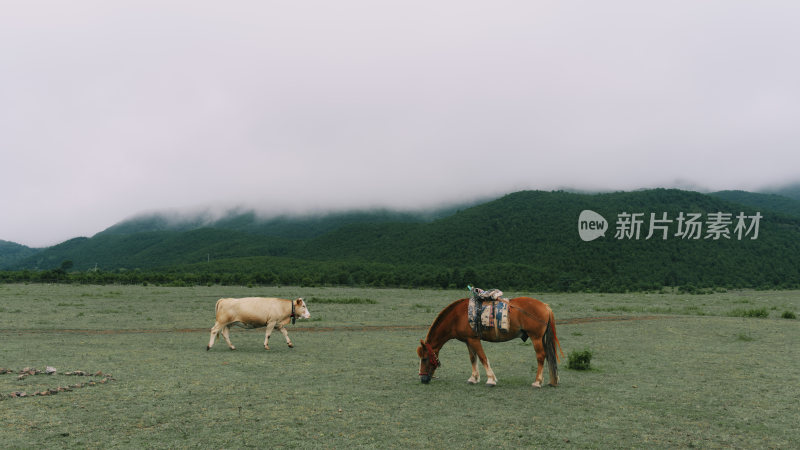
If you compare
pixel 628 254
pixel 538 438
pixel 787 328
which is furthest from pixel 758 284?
pixel 538 438

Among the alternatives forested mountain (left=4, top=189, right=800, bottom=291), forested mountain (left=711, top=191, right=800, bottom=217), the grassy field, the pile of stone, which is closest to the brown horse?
the grassy field

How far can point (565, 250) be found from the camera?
101375 mm

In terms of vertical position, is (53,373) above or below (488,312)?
below

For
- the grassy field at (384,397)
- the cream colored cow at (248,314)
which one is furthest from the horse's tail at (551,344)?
the cream colored cow at (248,314)

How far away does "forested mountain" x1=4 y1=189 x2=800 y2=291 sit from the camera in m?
82.2

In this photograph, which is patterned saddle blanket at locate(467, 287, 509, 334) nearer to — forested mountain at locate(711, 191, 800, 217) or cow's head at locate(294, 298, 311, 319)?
cow's head at locate(294, 298, 311, 319)

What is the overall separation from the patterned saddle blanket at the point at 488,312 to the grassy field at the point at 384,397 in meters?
1.45

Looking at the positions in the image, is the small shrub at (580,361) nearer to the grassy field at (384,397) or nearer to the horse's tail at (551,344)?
the grassy field at (384,397)

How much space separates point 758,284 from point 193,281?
94232mm

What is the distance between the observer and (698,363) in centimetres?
1423

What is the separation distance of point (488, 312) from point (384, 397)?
3085 millimetres

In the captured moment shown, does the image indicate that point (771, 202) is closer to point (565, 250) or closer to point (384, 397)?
point (565, 250)

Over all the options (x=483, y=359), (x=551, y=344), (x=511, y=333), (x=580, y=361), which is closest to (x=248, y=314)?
(x=483, y=359)

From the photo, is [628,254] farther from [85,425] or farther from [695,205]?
[85,425]
